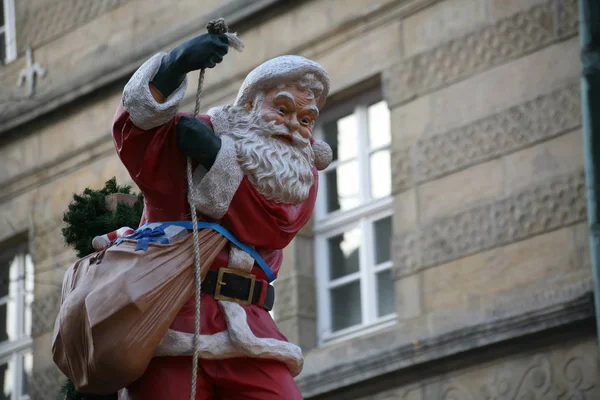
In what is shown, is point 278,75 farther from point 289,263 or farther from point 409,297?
point 289,263

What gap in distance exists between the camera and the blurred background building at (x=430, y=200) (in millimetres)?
10172

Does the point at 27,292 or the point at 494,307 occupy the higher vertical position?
the point at 27,292

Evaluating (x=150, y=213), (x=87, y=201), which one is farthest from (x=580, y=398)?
(x=150, y=213)

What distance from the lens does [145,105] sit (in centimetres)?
555

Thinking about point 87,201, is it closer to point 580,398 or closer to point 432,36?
point 580,398

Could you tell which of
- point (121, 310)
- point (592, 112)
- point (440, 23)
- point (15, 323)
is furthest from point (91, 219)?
point (15, 323)

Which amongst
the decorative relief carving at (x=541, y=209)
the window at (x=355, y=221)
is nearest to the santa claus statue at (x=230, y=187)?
the decorative relief carving at (x=541, y=209)

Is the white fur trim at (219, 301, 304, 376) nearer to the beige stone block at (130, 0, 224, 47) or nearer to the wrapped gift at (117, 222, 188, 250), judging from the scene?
the wrapped gift at (117, 222, 188, 250)

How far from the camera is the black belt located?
222 inches

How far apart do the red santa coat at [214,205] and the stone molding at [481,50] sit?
498 cm

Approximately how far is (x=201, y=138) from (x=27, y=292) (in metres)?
8.05

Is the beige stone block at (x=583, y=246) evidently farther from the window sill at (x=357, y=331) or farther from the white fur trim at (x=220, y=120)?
the white fur trim at (x=220, y=120)

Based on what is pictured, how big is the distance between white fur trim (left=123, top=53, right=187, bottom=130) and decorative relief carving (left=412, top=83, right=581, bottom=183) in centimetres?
497

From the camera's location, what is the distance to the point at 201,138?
5672mm
